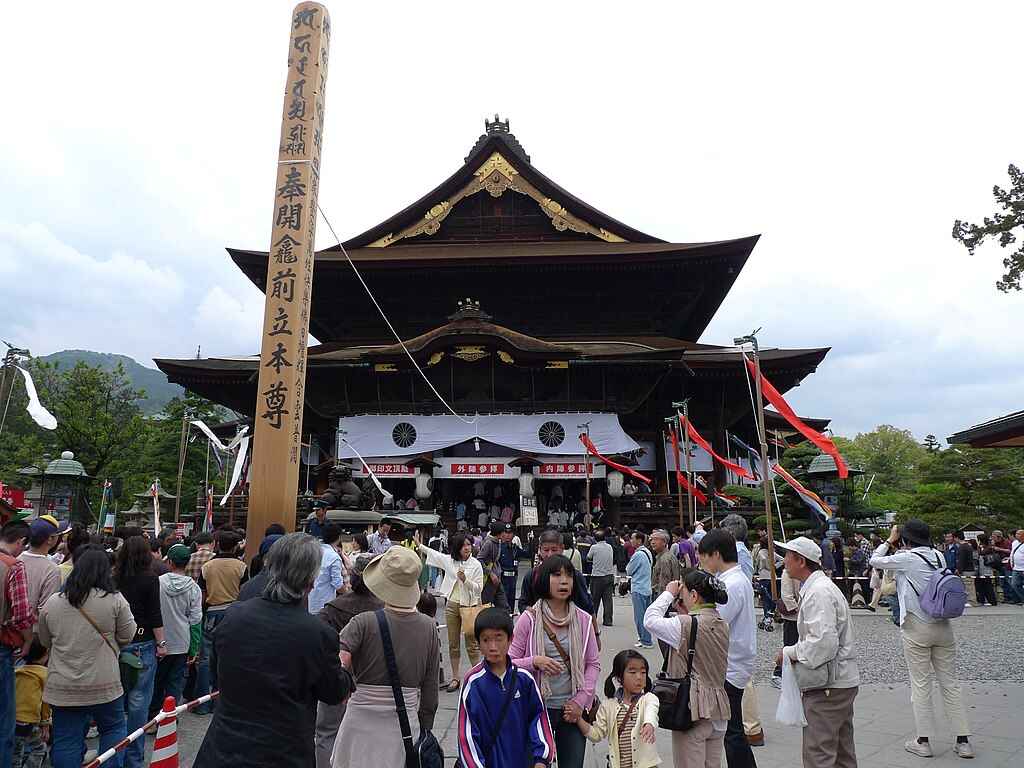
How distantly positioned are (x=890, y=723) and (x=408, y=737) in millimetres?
5020

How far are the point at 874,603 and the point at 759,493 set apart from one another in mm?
5601

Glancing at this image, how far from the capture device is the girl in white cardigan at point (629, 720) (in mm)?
3699

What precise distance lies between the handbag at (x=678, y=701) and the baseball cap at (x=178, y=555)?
13.6ft

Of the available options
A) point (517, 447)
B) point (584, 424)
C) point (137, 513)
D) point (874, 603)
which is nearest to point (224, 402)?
point (137, 513)

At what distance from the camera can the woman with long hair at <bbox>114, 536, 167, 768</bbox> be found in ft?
16.0

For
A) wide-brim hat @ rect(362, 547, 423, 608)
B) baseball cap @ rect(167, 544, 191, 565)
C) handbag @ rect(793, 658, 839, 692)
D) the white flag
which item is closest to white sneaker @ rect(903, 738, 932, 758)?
handbag @ rect(793, 658, 839, 692)

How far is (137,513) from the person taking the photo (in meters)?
22.6

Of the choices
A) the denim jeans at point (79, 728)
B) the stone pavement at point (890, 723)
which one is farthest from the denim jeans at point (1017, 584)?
the denim jeans at point (79, 728)

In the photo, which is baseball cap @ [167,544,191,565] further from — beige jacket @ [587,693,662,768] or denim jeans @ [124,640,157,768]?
beige jacket @ [587,693,662,768]

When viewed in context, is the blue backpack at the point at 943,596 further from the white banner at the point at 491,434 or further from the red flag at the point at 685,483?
the white banner at the point at 491,434

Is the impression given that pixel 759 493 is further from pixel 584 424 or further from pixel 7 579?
pixel 7 579

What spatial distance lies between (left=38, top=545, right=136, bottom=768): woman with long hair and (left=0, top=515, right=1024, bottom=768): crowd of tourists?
0.01 metres

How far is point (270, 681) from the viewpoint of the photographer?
2.58 m

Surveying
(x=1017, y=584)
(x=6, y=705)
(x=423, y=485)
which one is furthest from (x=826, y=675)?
(x=423, y=485)
